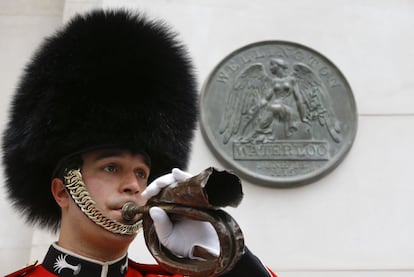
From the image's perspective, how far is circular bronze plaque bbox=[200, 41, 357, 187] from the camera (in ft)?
10.1

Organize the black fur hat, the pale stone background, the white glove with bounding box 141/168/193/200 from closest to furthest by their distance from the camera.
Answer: the white glove with bounding box 141/168/193/200 < the black fur hat < the pale stone background

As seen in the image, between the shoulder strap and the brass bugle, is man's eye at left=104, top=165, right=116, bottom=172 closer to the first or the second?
the brass bugle

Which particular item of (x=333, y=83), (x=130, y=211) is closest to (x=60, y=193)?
(x=130, y=211)

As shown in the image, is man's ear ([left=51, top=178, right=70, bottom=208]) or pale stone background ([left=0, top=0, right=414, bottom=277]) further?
pale stone background ([left=0, top=0, right=414, bottom=277])

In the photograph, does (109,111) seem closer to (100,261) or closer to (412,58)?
(100,261)

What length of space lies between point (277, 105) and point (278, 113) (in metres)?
0.04

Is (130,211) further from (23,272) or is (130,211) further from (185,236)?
(23,272)

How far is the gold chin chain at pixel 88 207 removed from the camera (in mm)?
1629

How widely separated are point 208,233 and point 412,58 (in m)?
2.14

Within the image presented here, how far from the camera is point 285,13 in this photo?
337 centimetres

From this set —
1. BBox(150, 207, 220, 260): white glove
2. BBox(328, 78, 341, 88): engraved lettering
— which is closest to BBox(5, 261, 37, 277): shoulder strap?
BBox(150, 207, 220, 260): white glove

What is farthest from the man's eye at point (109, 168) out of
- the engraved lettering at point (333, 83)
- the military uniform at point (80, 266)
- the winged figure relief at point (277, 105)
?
the engraved lettering at point (333, 83)

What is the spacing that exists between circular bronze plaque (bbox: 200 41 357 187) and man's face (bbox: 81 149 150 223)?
52.9 inches

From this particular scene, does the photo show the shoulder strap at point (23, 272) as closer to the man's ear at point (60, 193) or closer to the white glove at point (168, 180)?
the man's ear at point (60, 193)
